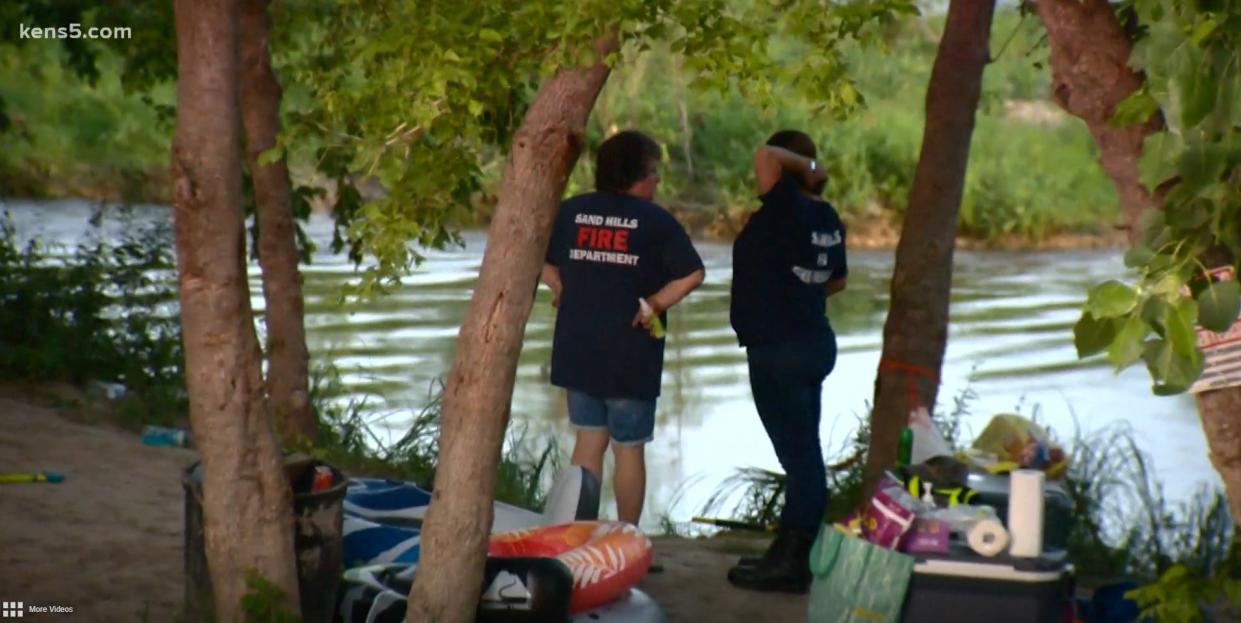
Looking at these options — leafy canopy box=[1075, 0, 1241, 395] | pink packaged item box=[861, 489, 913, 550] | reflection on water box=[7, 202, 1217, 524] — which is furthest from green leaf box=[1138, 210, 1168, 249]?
reflection on water box=[7, 202, 1217, 524]

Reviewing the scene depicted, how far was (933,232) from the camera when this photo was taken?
7430mm

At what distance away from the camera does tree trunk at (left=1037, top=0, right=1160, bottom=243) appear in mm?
3508

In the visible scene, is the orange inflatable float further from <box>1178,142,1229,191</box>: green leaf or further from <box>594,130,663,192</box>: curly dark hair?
<box>1178,142,1229,191</box>: green leaf

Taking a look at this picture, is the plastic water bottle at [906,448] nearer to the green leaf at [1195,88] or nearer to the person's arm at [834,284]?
the person's arm at [834,284]

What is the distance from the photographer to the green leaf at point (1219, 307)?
8.29ft

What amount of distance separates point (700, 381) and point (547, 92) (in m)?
8.88

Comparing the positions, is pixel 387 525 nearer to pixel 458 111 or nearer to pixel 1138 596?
pixel 458 111

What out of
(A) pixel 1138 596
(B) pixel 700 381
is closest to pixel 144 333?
(B) pixel 700 381

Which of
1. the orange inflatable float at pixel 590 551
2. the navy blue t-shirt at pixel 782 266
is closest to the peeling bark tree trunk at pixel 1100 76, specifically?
the orange inflatable float at pixel 590 551

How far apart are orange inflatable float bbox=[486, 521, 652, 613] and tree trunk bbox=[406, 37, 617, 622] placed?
46 cm

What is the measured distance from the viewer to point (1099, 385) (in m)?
14.2

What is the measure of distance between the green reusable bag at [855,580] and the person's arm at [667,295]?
129 centimetres

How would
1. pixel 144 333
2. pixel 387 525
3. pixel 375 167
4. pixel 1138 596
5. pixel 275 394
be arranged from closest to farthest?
pixel 1138 596 → pixel 375 167 → pixel 387 525 → pixel 275 394 → pixel 144 333

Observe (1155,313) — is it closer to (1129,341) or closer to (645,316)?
(1129,341)
